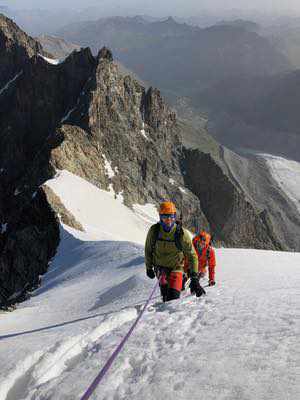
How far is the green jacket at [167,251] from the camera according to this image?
1122 cm

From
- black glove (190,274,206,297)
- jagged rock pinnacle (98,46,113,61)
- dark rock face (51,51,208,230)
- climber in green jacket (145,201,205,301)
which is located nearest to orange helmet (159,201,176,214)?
climber in green jacket (145,201,205,301)

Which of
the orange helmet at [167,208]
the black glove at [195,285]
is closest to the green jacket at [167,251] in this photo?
the black glove at [195,285]

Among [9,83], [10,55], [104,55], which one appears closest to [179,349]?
[104,55]

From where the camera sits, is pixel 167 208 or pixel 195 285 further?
pixel 195 285

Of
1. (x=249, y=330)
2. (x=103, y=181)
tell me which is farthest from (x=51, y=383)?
(x=103, y=181)

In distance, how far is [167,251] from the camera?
11.6 metres

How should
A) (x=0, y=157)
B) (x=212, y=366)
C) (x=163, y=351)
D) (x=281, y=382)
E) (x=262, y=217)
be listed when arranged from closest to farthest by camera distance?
(x=281, y=382)
(x=212, y=366)
(x=163, y=351)
(x=0, y=157)
(x=262, y=217)

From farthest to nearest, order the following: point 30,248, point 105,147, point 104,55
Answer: point 104,55
point 105,147
point 30,248

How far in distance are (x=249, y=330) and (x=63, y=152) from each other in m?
50.7

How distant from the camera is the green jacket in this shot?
36.8 ft

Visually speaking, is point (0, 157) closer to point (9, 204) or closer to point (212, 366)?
A: point (9, 204)

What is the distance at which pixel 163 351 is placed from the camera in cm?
795

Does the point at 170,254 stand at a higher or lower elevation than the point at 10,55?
lower

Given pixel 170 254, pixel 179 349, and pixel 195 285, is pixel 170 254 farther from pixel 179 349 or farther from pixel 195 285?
pixel 179 349
